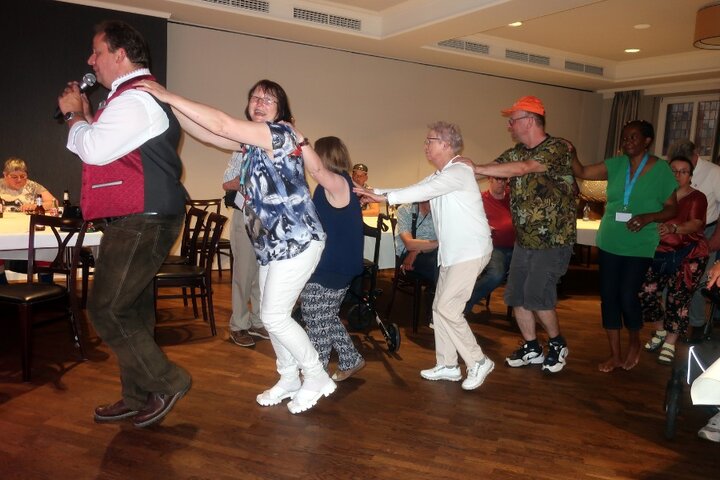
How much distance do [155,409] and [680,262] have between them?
328 cm

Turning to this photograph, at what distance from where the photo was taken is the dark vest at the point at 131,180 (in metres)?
2.24

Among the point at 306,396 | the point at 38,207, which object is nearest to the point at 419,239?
the point at 306,396

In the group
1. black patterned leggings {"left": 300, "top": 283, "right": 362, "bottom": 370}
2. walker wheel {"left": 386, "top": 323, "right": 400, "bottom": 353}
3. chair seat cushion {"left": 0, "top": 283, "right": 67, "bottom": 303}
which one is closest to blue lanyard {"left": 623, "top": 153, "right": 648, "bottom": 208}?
walker wheel {"left": 386, "top": 323, "right": 400, "bottom": 353}

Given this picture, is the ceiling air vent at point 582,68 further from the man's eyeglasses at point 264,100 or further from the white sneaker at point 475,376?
the man's eyeglasses at point 264,100

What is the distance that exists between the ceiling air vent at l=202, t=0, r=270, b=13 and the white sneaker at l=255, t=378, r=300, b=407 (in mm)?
4197

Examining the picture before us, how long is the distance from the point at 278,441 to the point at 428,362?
1411mm

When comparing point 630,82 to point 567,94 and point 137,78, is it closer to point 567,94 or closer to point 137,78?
point 567,94

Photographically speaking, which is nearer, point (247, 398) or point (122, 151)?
point (122, 151)

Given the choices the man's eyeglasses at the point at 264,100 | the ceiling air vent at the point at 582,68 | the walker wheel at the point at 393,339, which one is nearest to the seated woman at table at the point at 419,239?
the walker wheel at the point at 393,339

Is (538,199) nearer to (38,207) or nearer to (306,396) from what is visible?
(306,396)

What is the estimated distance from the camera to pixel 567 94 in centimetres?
998

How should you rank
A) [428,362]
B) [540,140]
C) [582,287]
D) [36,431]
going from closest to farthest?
[36,431] < [540,140] < [428,362] < [582,287]

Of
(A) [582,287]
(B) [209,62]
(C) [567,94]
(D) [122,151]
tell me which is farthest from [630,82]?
(D) [122,151]

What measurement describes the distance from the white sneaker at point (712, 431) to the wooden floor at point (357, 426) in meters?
0.05
